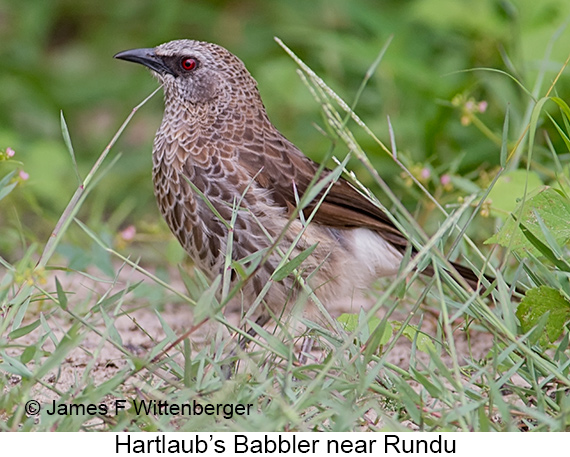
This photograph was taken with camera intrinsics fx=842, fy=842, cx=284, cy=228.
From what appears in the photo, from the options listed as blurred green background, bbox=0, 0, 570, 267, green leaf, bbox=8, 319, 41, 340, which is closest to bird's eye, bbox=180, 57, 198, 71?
blurred green background, bbox=0, 0, 570, 267

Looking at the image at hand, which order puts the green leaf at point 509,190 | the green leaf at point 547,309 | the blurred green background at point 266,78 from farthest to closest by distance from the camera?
the blurred green background at point 266,78
the green leaf at point 509,190
the green leaf at point 547,309

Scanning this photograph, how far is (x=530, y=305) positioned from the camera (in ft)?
8.49

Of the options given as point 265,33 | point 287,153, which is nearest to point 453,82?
point 265,33

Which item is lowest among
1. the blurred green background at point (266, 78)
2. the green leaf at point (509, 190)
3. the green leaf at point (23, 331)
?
the green leaf at point (23, 331)

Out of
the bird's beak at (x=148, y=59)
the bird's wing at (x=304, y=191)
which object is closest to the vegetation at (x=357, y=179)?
the bird's wing at (x=304, y=191)

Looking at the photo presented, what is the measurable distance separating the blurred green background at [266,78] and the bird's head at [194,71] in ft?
2.72

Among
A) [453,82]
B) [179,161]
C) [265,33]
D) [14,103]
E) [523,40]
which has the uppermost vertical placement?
[265,33]

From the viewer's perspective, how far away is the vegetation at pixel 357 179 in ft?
7.33

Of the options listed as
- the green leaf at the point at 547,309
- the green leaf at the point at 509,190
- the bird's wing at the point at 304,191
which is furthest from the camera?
the bird's wing at the point at 304,191

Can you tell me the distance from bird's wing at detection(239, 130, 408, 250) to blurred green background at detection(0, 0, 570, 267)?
0.63m

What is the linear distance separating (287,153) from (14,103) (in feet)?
12.1

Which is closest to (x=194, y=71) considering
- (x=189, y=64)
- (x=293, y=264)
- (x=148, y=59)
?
(x=189, y=64)

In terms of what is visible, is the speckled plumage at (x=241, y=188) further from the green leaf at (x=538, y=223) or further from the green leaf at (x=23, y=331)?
the green leaf at (x=23, y=331)
